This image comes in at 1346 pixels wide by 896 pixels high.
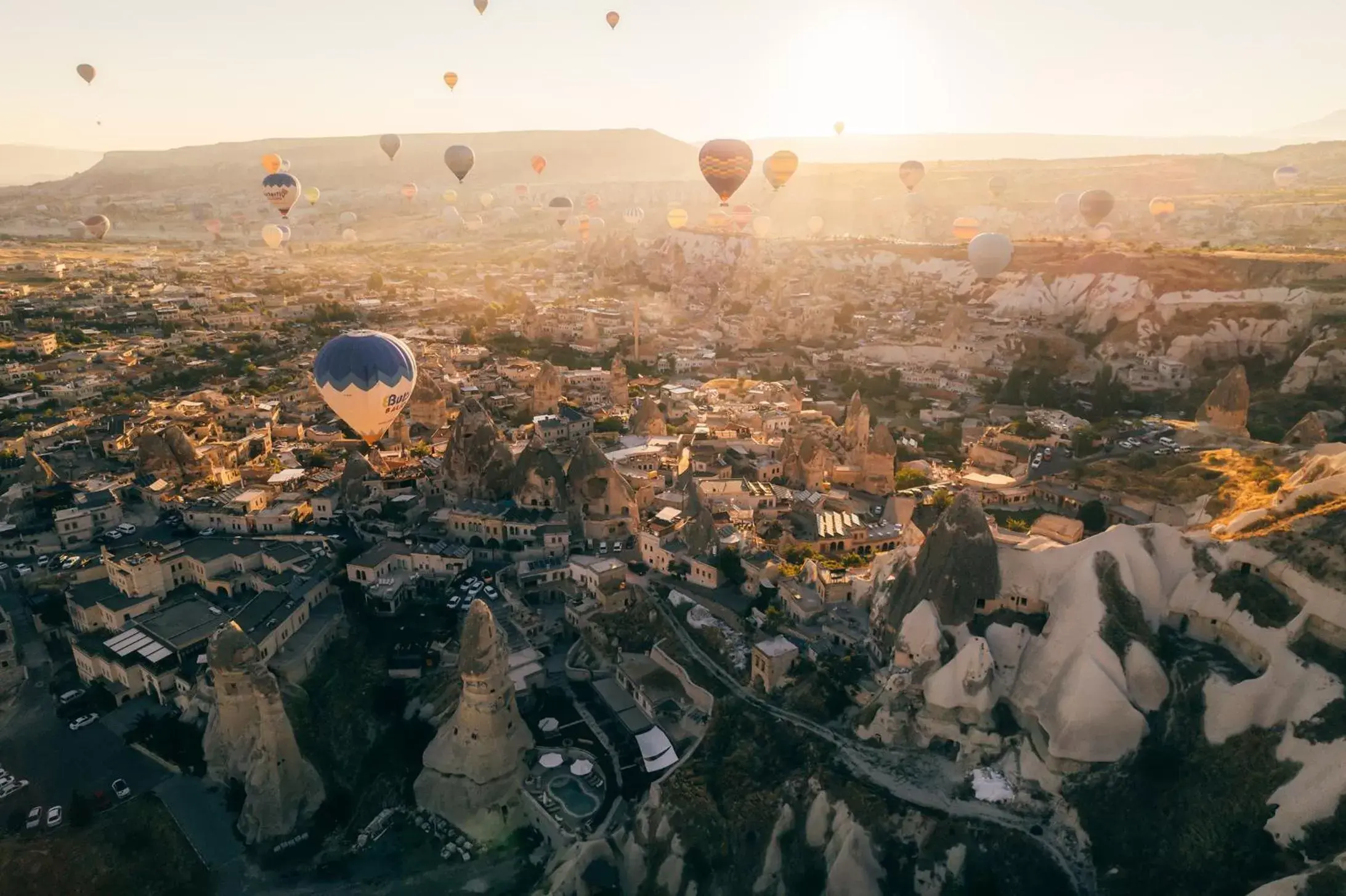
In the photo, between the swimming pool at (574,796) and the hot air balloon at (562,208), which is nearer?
the swimming pool at (574,796)

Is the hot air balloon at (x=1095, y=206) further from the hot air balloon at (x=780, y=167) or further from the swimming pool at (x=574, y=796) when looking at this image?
the swimming pool at (x=574, y=796)

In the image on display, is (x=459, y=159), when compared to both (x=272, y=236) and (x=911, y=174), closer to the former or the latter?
(x=272, y=236)

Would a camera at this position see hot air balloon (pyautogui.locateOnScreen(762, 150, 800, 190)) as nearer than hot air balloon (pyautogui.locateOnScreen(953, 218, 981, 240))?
Yes

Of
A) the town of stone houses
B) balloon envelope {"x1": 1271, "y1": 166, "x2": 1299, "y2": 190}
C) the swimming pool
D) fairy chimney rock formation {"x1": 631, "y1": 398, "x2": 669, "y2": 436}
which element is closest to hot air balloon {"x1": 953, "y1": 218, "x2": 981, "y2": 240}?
the town of stone houses

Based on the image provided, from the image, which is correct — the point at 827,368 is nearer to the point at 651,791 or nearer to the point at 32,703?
the point at 651,791

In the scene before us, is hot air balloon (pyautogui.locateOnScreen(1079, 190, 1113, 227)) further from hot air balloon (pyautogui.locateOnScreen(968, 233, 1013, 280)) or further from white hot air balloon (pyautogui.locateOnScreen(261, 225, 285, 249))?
white hot air balloon (pyautogui.locateOnScreen(261, 225, 285, 249))

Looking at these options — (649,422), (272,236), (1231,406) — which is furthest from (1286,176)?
(272,236)

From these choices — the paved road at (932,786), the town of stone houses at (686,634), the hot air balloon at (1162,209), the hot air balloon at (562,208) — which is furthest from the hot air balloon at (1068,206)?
the paved road at (932,786)
